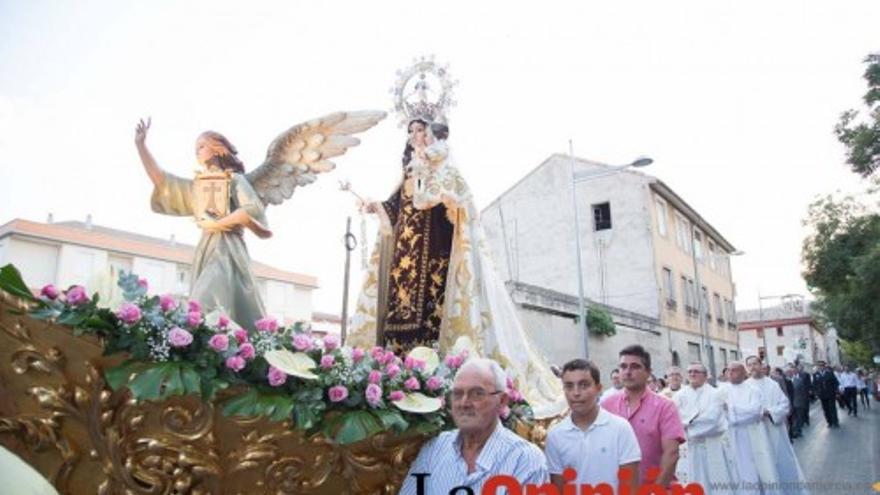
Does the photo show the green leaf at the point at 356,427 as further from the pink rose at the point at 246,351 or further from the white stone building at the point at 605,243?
the white stone building at the point at 605,243

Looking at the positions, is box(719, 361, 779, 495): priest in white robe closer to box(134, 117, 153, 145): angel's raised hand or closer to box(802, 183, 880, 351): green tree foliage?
box(134, 117, 153, 145): angel's raised hand

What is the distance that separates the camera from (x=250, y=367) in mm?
2406

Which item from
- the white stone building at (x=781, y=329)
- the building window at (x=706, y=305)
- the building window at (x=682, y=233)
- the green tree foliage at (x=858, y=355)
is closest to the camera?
the building window at (x=682, y=233)

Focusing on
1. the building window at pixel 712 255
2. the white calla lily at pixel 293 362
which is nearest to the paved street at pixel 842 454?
the white calla lily at pixel 293 362

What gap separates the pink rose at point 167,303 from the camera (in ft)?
7.72

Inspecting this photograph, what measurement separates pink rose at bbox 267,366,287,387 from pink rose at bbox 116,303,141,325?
0.50m

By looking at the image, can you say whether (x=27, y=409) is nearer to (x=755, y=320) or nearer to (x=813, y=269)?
(x=813, y=269)

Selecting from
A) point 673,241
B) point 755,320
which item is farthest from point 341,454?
point 755,320

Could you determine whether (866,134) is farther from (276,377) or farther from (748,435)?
(276,377)

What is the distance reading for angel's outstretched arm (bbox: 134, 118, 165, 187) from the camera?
3.48 meters

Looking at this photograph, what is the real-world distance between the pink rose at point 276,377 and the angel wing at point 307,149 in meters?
1.75

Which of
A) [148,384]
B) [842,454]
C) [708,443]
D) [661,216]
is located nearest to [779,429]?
[708,443]

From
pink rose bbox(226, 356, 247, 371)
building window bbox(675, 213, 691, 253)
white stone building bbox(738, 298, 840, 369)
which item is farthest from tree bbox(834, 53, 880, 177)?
white stone building bbox(738, 298, 840, 369)

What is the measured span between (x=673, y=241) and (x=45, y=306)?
28.0 meters
